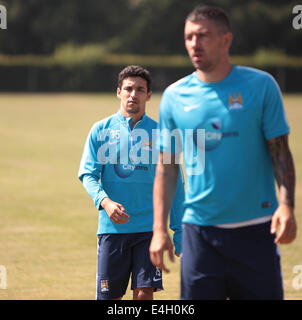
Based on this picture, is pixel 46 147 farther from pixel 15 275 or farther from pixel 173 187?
pixel 173 187

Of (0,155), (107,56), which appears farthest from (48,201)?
(107,56)

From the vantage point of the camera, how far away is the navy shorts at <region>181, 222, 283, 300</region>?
3.98m

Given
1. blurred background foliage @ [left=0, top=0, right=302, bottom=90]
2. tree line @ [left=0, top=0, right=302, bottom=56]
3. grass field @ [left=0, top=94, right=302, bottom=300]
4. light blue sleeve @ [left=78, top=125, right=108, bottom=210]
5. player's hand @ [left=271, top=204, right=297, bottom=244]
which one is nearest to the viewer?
player's hand @ [left=271, top=204, right=297, bottom=244]

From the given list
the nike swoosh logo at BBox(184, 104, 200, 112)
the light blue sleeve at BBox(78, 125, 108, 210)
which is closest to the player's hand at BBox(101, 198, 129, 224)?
the light blue sleeve at BBox(78, 125, 108, 210)

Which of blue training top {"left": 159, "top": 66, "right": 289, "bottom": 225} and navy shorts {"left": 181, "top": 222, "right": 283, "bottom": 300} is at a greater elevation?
blue training top {"left": 159, "top": 66, "right": 289, "bottom": 225}

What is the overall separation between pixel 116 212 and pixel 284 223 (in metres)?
1.69

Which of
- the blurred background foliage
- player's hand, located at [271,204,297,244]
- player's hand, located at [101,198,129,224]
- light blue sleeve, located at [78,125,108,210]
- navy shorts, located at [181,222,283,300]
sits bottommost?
navy shorts, located at [181,222,283,300]

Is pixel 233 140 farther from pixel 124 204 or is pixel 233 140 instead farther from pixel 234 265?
pixel 124 204

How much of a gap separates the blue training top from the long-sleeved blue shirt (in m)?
1.49

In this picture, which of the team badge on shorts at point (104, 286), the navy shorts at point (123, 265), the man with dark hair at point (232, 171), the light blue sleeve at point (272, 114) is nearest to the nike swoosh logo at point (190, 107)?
the man with dark hair at point (232, 171)

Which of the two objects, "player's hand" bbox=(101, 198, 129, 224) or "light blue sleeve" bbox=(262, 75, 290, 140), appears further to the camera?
"player's hand" bbox=(101, 198, 129, 224)

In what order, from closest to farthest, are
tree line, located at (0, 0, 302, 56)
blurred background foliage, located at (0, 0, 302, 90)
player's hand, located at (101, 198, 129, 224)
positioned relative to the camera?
player's hand, located at (101, 198, 129, 224) < blurred background foliage, located at (0, 0, 302, 90) < tree line, located at (0, 0, 302, 56)

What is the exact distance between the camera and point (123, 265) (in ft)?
18.4

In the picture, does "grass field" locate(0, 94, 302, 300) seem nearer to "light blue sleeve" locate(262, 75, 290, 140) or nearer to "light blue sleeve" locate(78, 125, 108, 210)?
"light blue sleeve" locate(78, 125, 108, 210)
